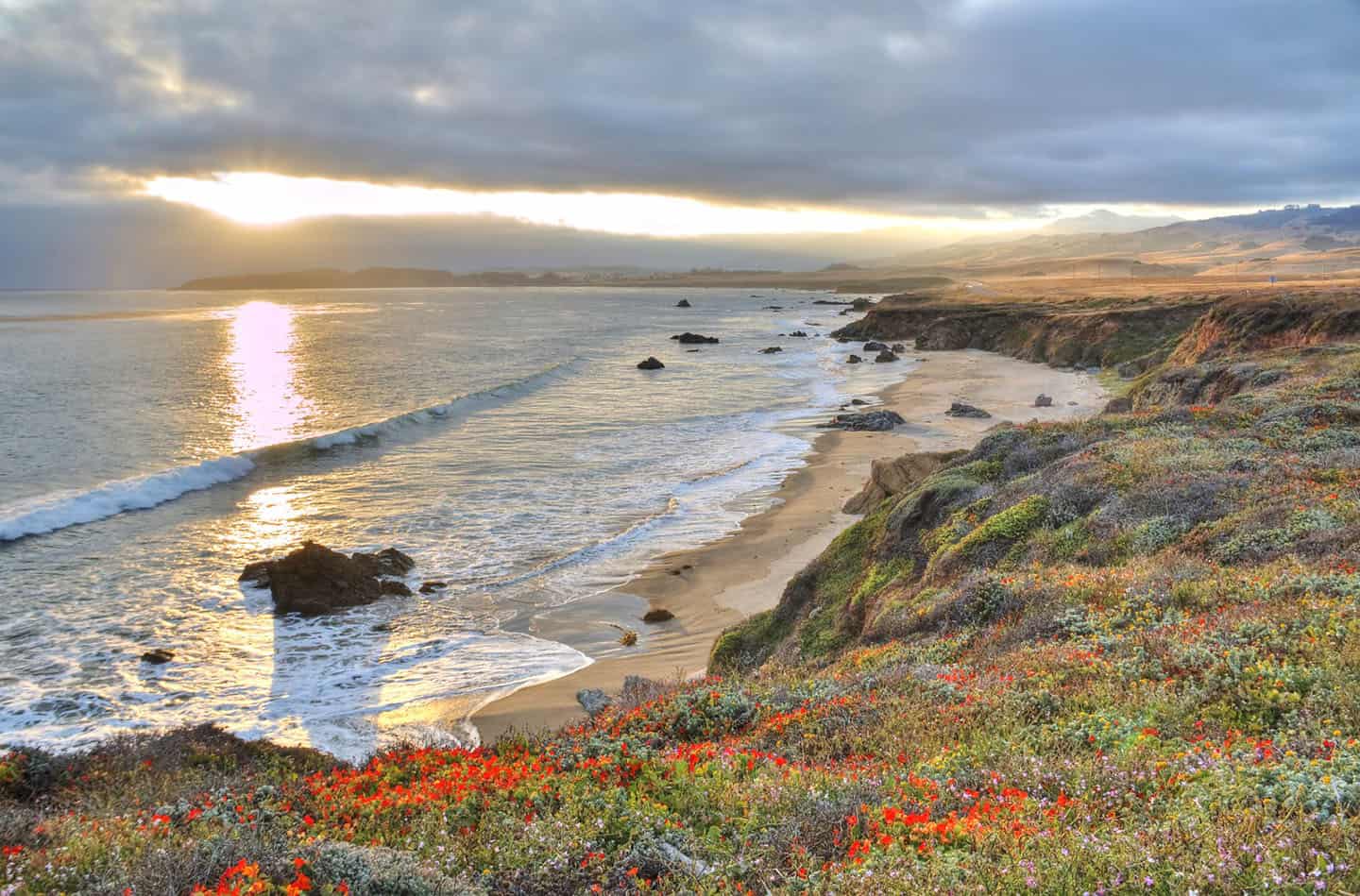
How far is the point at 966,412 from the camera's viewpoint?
32.4m

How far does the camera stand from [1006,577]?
30.9 feet

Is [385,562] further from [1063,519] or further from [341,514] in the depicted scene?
[1063,519]

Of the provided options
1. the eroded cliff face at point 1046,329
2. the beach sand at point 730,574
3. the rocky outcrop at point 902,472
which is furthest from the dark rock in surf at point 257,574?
the eroded cliff face at point 1046,329

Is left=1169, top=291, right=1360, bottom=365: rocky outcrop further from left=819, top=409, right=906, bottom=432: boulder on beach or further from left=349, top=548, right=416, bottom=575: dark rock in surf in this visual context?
left=349, top=548, right=416, bottom=575: dark rock in surf

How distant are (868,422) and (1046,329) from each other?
108ft

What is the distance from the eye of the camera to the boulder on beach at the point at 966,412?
105 ft

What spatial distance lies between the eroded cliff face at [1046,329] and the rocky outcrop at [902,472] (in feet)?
110

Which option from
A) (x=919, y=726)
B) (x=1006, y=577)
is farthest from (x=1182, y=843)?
(x=1006, y=577)

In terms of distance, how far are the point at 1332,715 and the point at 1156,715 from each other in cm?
99

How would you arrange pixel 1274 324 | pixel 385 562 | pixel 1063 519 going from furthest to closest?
pixel 1274 324
pixel 385 562
pixel 1063 519

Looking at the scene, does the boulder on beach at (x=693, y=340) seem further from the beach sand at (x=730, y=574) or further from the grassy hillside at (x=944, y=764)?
the grassy hillside at (x=944, y=764)

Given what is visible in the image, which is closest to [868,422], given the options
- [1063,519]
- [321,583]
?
[1063,519]

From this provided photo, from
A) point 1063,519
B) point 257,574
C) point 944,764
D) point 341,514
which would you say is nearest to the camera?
point 944,764

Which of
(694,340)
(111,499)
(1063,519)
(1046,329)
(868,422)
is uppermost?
(1046,329)
